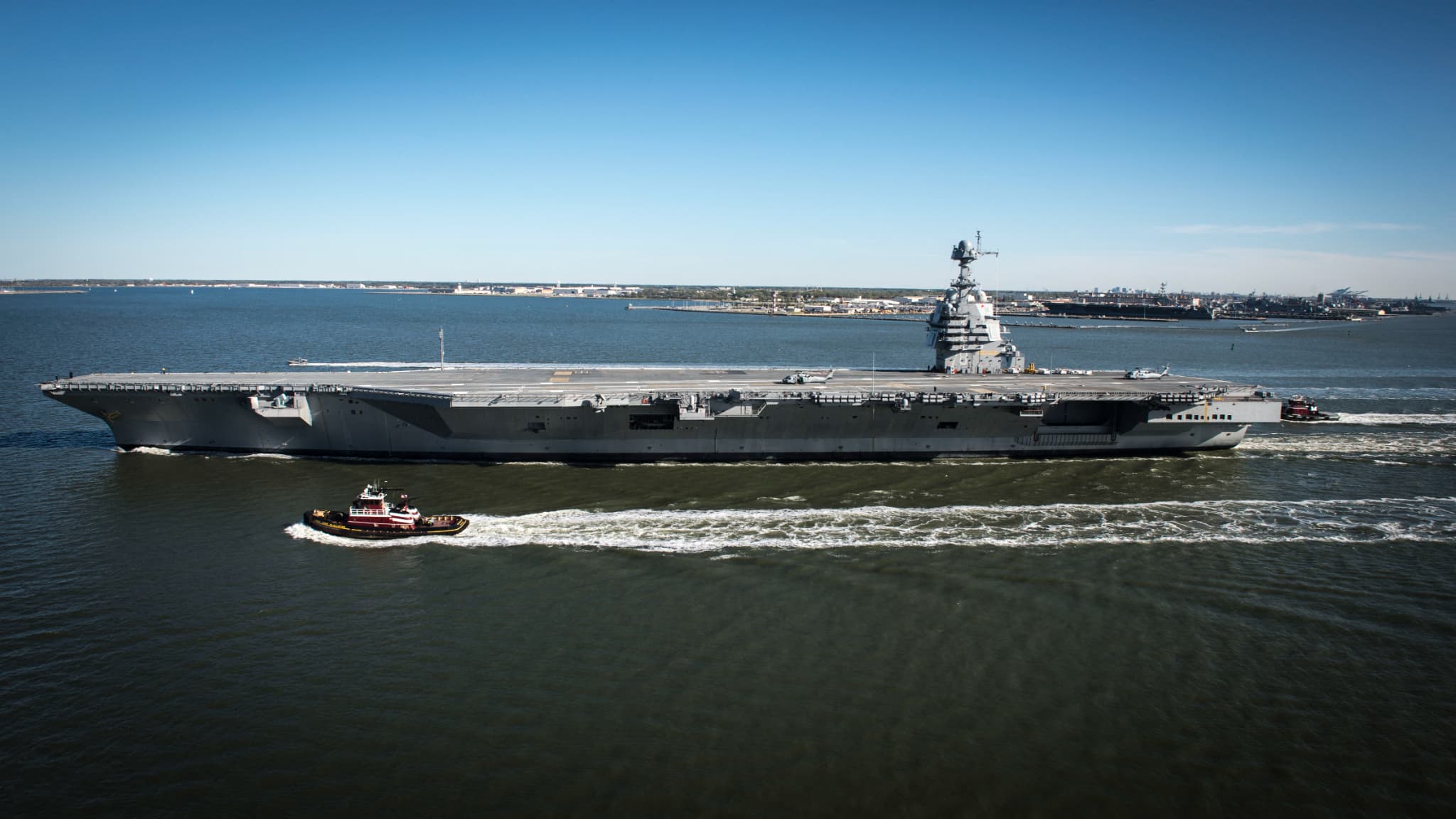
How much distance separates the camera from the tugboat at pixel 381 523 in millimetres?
17781

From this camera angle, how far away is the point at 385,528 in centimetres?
1783

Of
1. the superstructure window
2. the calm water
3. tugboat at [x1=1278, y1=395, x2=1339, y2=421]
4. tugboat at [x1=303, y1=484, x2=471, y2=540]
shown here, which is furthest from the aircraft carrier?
tugboat at [x1=1278, y1=395, x2=1339, y2=421]

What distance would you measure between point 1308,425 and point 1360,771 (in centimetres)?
2777

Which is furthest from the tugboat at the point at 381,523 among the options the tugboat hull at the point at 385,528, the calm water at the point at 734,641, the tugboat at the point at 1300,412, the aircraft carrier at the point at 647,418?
the tugboat at the point at 1300,412

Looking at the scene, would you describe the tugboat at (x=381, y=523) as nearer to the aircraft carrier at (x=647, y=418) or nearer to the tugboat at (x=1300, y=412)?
the aircraft carrier at (x=647, y=418)

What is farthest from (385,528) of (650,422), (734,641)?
(734,641)

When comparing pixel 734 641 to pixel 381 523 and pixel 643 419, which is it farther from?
pixel 643 419

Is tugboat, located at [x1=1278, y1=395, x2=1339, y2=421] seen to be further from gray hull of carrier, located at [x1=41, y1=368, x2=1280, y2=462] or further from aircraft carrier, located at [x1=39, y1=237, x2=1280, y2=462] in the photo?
gray hull of carrier, located at [x1=41, y1=368, x2=1280, y2=462]

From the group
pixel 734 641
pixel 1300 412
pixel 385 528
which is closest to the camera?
pixel 734 641

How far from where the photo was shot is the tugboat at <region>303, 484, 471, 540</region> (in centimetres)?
1778

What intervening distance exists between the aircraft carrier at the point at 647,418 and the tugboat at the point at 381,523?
17.9ft

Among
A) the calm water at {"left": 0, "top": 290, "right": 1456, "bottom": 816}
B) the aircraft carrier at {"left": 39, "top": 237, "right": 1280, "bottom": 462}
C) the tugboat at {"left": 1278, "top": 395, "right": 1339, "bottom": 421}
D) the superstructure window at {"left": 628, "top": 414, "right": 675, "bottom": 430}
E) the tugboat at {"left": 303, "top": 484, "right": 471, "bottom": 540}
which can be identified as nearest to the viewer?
the calm water at {"left": 0, "top": 290, "right": 1456, "bottom": 816}

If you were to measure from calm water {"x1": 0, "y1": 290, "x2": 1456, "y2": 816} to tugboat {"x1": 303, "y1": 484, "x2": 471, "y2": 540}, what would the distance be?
1.56 feet

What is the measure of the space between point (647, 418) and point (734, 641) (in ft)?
39.8
